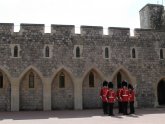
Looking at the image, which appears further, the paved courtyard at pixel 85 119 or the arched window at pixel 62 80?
the arched window at pixel 62 80

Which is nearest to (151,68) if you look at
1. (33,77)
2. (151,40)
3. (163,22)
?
(151,40)

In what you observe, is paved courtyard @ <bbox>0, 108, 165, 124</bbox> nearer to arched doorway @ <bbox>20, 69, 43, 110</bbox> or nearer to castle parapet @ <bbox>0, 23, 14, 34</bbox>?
arched doorway @ <bbox>20, 69, 43, 110</bbox>

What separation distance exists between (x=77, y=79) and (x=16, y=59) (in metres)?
3.95

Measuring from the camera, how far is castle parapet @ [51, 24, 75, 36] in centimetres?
1880

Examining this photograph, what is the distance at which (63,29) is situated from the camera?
18953 millimetres

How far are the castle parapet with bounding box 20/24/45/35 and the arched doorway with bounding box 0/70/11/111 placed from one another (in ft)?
9.67

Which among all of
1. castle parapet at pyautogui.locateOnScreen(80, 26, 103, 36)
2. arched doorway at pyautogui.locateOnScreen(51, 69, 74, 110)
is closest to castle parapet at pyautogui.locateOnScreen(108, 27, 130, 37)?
castle parapet at pyautogui.locateOnScreen(80, 26, 103, 36)

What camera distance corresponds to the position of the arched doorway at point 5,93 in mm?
17906

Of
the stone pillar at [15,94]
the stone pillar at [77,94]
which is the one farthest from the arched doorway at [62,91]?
the stone pillar at [15,94]

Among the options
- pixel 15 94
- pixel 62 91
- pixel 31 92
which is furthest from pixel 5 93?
pixel 62 91

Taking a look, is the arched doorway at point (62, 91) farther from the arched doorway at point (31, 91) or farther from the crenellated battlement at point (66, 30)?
the crenellated battlement at point (66, 30)

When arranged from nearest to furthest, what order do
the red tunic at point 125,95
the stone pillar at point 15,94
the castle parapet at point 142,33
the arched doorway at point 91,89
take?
the red tunic at point 125,95
the stone pillar at point 15,94
the arched doorway at point 91,89
the castle parapet at point 142,33

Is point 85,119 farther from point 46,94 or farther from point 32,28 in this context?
point 32,28

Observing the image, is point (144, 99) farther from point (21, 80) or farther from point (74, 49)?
point (21, 80)
